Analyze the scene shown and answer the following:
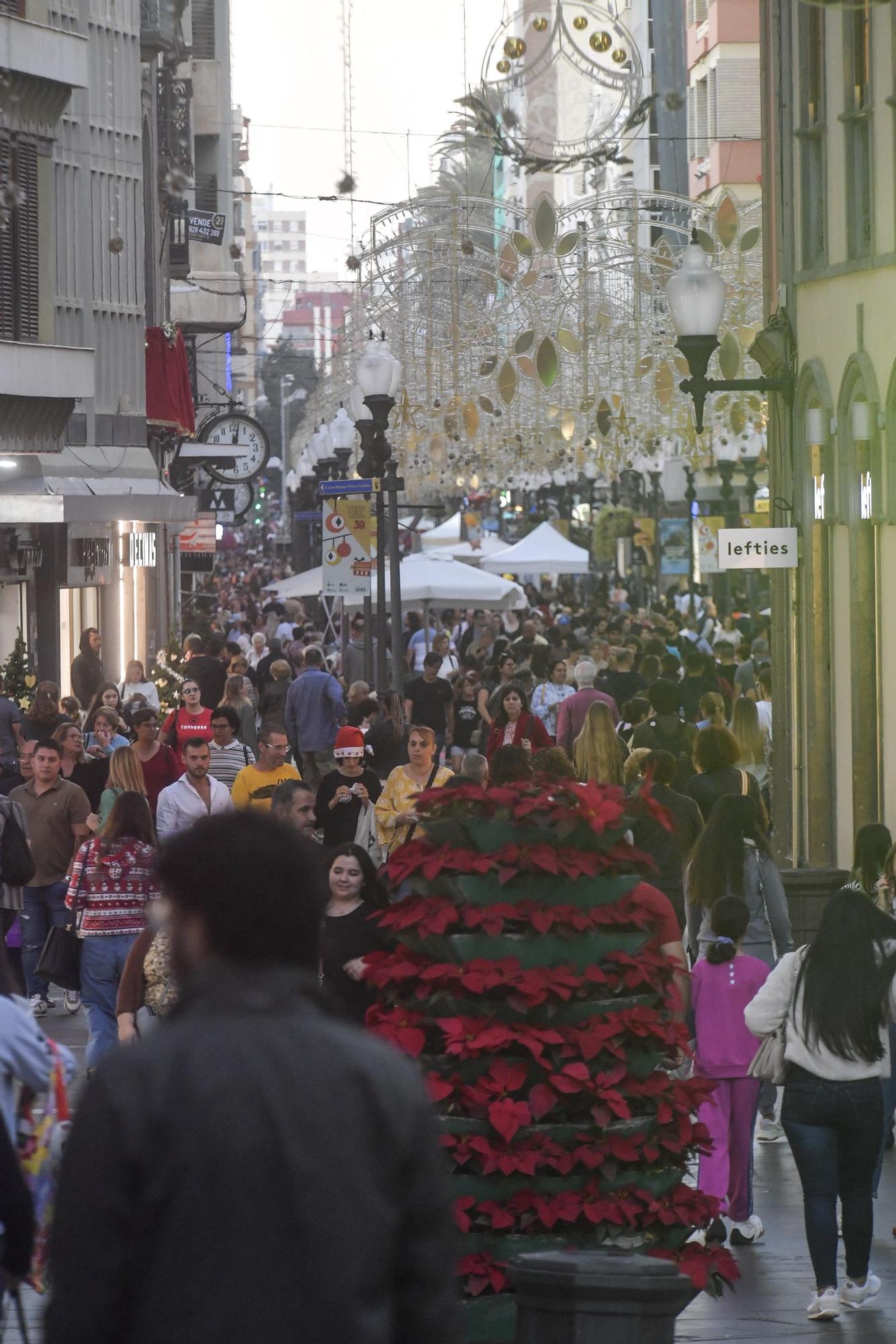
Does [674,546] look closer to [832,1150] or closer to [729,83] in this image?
[729,83]

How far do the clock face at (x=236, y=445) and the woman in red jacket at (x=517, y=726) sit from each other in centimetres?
3330

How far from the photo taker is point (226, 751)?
1647cm

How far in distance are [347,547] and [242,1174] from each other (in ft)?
72.5

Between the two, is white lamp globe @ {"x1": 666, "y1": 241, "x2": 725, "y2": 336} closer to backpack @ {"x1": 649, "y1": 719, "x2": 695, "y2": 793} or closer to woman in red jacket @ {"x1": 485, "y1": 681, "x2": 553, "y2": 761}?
backpack @ {"x1": 649, "y1": 719, "x2": 695, "y2": 793}

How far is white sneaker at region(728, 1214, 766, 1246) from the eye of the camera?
9.38m

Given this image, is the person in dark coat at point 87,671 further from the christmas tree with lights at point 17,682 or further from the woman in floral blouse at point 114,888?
the woman in floral blouse at point 114,888

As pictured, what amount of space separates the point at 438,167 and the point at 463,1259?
83.8 ft

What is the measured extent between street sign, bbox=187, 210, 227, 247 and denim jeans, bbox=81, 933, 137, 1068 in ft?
126

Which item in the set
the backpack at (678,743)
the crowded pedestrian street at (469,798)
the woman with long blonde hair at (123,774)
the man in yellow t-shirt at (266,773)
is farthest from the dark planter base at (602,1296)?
the backpack at (678,743)

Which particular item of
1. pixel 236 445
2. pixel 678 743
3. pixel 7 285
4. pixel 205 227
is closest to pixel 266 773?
pixel 678 743

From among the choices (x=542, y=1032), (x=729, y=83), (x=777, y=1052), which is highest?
(x=729, y=83)

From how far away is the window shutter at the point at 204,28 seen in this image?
60.9m

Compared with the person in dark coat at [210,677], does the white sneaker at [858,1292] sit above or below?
below

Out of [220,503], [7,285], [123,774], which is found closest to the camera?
[123,774]
